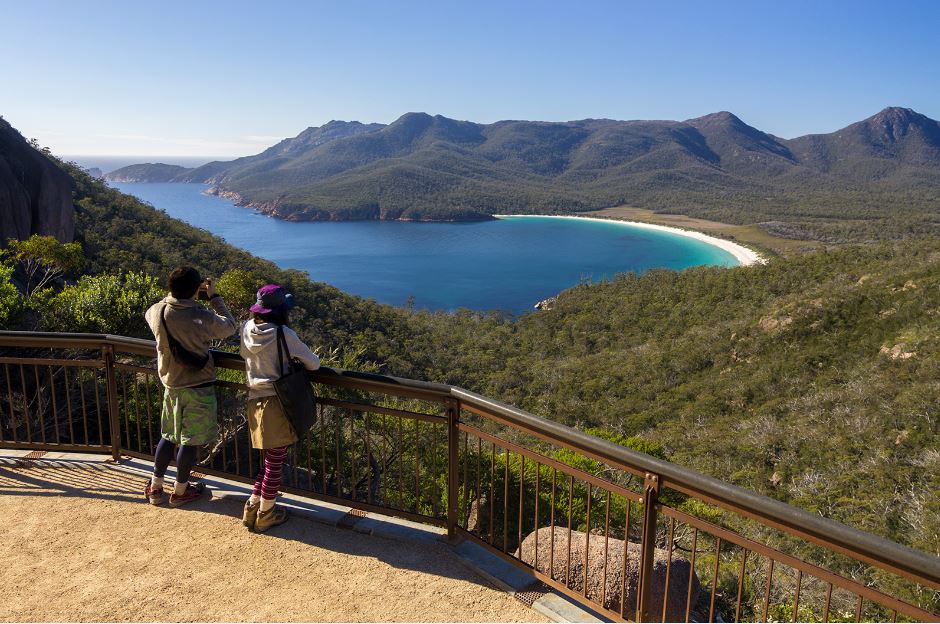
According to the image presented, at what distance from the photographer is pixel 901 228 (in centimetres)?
8869

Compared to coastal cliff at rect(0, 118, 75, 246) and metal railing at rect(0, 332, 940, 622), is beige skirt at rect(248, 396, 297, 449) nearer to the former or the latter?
metal railing at rect(0, 332, 940, 622)

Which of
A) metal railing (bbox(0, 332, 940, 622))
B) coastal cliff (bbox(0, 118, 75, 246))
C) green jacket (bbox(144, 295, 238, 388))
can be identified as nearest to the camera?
metal railing (bbox(0, 332, 940, 622))

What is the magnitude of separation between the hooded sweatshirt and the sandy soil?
93 centimetres

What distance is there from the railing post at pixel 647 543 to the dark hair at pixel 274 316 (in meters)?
2.00

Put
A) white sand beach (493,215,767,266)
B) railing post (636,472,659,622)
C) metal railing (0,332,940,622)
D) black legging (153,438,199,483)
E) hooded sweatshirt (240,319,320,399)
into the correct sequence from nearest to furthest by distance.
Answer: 1. metal railing (0,332,940,622)
2. railing post (636,472,659,622)
3. hooded sweatshirt (240,319,320,399)
4. black legging (153,438,199,483)
5. white sand beach (493,215,767,266)

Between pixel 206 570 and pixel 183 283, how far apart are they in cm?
155

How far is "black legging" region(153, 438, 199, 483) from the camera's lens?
374cm

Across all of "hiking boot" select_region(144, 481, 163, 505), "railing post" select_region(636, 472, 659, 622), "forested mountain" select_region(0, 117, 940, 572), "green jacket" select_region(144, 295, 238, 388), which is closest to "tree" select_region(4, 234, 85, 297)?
"forested mountain" select_region(0, 117, 940, 572)

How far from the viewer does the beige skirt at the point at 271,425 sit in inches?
131

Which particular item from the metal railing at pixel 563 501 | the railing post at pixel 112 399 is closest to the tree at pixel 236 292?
the metal railing at pixel 563 501

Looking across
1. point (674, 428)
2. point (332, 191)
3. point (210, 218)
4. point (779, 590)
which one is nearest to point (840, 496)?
point (779, 590)

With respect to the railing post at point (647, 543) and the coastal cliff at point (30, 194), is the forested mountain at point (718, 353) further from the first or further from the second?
the railing post at point (647, 543)

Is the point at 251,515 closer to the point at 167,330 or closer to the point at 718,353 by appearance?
the point at 167,330

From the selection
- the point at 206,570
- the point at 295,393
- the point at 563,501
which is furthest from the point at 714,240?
the point at 206,570
